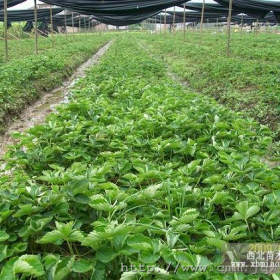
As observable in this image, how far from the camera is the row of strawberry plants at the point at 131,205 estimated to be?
1594mm

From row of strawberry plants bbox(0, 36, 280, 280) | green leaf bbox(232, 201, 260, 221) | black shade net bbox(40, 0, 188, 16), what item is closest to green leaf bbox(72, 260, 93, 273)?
row of strawberry plants bbox(0, 36, 280, 280)

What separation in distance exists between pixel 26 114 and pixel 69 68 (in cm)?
528

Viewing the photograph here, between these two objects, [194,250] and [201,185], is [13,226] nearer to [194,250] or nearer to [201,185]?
[194,250]

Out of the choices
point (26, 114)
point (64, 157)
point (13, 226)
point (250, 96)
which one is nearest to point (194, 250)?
point (13, 226)

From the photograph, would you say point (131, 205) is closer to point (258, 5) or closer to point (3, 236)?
point (3, 236)

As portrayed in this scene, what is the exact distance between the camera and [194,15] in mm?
25766

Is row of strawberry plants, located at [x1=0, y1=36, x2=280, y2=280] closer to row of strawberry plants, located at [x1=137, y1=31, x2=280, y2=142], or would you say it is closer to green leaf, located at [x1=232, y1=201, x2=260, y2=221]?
green leaf, located at [x1=232, y1=201, x2=260, y2=221]

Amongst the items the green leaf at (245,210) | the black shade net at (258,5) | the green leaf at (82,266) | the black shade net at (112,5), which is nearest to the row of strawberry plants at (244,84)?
the black shade net at (112,5)

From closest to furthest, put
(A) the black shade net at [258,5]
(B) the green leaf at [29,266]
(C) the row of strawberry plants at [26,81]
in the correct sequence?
(B) the green leaf at [29,266] → (C) the row of strawberry plants at [26,81] → (A) the black shade net at [258,5]

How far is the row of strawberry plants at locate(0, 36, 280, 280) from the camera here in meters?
1.59

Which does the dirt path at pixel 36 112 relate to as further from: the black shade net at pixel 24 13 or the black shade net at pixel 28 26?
the black shade net at pixel 28 26

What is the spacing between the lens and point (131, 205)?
2051 millimetres

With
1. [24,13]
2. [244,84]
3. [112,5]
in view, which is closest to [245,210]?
[244,84]

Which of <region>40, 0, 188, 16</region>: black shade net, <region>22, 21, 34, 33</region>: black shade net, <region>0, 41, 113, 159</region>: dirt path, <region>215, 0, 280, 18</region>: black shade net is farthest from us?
<region>22, 21, 34, 33</region>: black shade net
